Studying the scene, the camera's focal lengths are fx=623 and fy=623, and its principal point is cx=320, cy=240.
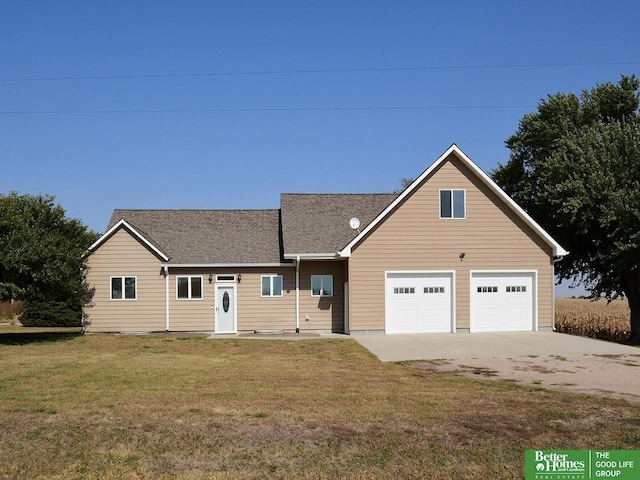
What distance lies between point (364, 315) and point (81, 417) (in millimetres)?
14878

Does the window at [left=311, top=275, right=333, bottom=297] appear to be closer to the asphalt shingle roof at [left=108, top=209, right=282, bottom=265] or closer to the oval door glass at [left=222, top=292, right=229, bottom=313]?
the asphalt shingle roof at [left=108, top=209, right=282, bottom=265]

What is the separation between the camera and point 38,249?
2131 cm

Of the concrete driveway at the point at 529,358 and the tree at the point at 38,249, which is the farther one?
the tree at the point at 38,249

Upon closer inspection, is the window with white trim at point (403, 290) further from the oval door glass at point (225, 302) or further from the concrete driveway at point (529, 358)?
the oval door glass at point (225, 302)

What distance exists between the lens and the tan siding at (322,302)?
26.0 metres

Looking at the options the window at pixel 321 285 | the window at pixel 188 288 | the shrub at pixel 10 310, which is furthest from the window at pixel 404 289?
the shrub at pixel 10 310

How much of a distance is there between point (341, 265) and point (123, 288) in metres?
9.13

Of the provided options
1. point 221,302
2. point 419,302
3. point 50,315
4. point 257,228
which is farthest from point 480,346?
point 50,315

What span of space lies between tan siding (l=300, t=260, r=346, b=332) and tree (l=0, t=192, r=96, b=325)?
8.95m

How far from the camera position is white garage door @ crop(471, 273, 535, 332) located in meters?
24.0

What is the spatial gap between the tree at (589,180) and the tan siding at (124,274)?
56.4 ft

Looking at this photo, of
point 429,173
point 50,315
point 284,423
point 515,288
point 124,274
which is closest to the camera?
point 284,423

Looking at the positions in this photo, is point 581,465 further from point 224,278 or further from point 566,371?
point 224,278

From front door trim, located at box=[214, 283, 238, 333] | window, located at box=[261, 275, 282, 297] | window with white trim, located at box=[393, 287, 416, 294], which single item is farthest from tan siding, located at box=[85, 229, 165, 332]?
window with white trim, located at box=[393, 287, 416, 294]
